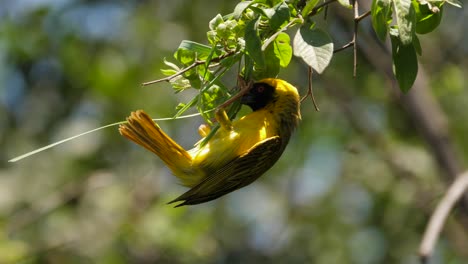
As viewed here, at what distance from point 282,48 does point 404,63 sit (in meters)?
0.43

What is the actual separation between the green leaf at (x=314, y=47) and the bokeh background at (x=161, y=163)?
14.7 ft

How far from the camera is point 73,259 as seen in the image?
7852mm

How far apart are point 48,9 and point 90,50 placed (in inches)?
23.2

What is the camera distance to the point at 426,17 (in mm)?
2520

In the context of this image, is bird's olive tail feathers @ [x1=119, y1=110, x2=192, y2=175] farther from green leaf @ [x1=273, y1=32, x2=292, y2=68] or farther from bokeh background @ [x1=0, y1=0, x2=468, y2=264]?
bokeh background @ [x1=0, y1=0, x2=468, y2=264]

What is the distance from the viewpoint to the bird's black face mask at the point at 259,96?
365cm

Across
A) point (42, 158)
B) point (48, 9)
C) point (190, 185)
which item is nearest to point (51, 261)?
point (42, 158)

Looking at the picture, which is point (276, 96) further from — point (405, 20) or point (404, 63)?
point (405, 20)

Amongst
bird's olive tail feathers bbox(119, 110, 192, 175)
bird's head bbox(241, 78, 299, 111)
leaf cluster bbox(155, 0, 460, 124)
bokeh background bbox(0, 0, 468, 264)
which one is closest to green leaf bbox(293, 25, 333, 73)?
leaf cluster bbox(155, 0, 460, 124)

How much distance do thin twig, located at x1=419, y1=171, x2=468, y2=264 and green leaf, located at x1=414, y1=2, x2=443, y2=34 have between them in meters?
1.53

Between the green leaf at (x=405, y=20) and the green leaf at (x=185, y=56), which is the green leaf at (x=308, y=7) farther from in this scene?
the green leaf at (x=185, y=56)

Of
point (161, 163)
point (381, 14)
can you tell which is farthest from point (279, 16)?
point (161, 163)

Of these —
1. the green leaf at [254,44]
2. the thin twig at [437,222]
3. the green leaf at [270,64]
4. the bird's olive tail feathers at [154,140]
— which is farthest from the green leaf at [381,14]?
the thin twig at [437,222]

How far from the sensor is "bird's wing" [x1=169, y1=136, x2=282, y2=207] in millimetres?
3420
